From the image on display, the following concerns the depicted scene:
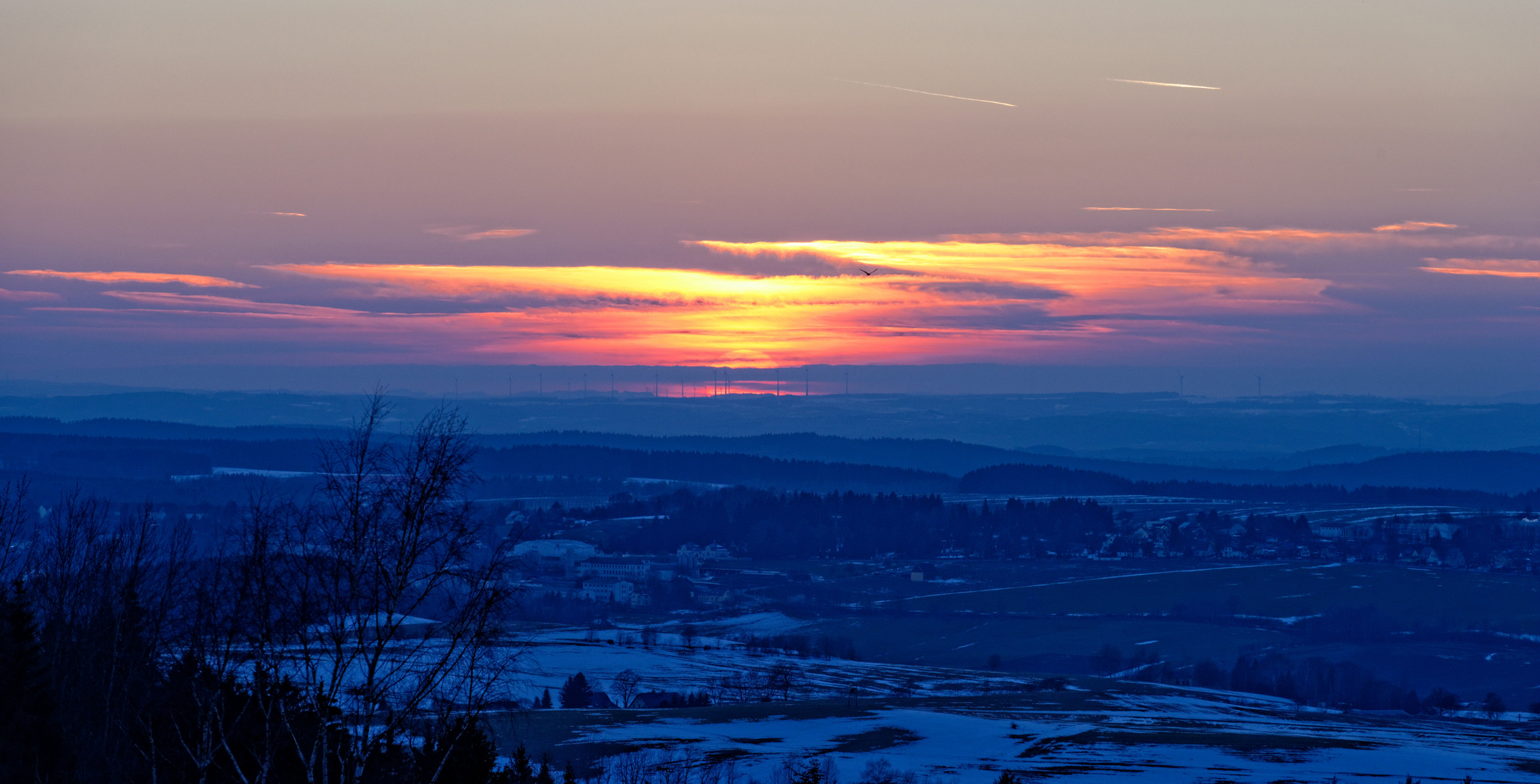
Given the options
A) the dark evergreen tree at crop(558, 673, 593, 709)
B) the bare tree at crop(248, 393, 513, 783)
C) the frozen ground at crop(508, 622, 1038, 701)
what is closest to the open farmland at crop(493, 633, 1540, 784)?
A: the frozen ground at crop(508, 622, 1038, 701)

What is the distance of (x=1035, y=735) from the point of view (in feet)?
256

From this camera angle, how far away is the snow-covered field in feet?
217

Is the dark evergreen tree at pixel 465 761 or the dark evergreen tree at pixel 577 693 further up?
the dark evergreen tree at pixel 465 761

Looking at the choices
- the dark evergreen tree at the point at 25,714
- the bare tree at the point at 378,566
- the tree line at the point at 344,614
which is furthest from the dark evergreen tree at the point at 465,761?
the dark evergreen tree at the point at 25,714

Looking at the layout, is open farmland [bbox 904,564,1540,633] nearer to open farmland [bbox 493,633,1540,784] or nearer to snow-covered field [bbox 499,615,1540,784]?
snow-covered field [bbox 499,615,1540,784]

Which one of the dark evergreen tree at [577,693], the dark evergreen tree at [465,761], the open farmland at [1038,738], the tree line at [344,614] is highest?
the tree line at [344,614]

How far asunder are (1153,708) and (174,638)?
82.6m

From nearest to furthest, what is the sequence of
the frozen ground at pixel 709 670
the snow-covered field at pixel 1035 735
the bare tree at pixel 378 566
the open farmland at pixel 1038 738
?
the bare tree at pixel 378 566
the open farmland at pixel 1038 738
the snow-covered field at pixel 1035 735
the frozen ground at pixel 709 670

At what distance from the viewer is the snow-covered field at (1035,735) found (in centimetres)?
6600

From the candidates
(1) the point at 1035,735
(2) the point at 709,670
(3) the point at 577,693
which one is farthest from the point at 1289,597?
(3) the point at 577,693

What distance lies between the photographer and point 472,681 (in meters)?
20.6

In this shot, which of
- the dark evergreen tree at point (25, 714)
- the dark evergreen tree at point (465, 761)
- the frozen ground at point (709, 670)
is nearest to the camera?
the dark evergreen tree at point (465, 761)

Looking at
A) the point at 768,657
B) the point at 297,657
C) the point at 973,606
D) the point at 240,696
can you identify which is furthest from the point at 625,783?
the point at 973,606

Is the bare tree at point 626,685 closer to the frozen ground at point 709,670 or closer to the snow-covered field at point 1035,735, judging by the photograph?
the frozen ground at point 709,670
